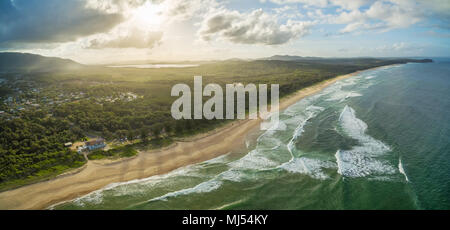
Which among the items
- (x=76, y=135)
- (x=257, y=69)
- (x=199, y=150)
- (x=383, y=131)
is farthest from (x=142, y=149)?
(x=257, y=69)

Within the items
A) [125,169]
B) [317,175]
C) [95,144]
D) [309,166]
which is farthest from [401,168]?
[95,144]

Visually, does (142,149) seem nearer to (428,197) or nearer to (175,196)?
(175,196)

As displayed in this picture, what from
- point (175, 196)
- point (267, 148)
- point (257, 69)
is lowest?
point (175, 196)

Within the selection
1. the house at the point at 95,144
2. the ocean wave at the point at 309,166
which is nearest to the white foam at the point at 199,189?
the ocean wave at the point at 309,166

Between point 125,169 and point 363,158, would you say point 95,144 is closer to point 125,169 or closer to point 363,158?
point 125,169

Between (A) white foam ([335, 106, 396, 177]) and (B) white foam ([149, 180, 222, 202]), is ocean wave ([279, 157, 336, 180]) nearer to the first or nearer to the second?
(A) white foam ([335, 106, 396, 177])

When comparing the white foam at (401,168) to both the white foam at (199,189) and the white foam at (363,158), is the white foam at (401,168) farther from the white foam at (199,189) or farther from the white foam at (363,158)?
the white foam at (199,189)

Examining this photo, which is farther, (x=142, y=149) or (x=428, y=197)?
(x=142, y=149)
